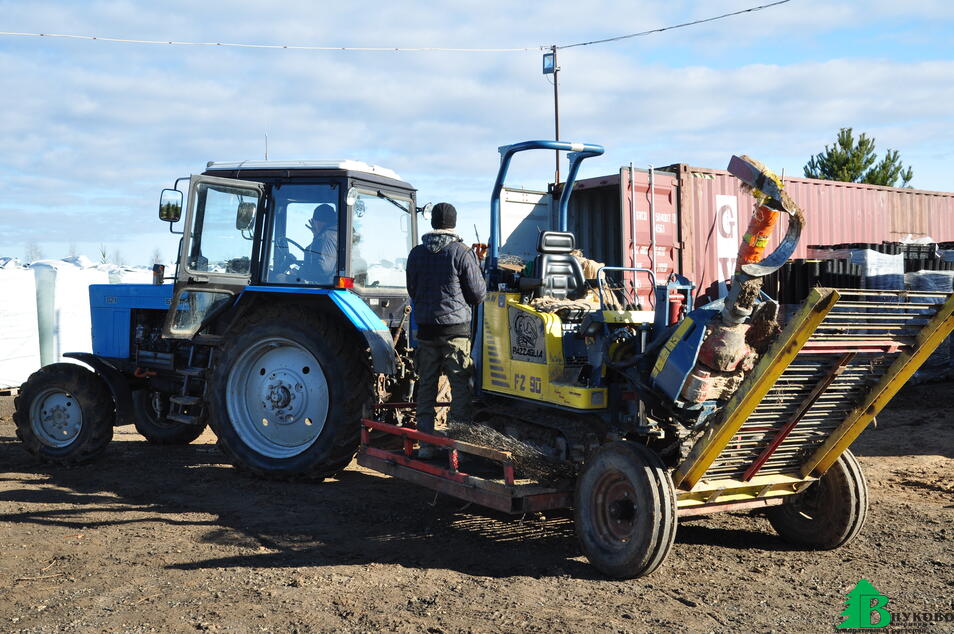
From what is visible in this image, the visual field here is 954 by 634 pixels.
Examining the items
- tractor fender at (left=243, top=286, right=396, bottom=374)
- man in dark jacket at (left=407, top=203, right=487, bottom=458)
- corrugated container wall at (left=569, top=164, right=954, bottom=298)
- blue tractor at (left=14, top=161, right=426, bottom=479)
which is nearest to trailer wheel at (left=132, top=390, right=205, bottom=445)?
blue tractor at (left=14, top=161, right=426, bottom=479)

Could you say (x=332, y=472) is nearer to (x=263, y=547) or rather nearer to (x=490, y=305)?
(x=263, y=547)

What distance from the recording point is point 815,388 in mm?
4566

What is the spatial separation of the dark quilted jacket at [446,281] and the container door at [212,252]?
209 centimetres

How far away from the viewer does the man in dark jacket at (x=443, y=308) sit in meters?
5.72

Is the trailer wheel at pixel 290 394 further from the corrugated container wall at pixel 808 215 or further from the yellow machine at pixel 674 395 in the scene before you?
the corrugated container wall at pixel 808 215

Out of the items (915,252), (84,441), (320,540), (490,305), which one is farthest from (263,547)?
(915,252)

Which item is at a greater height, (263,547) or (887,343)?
(887,343)

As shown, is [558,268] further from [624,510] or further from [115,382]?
[115,382]

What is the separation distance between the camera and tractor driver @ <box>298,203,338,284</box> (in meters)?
6.89

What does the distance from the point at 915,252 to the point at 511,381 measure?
9.40 metres

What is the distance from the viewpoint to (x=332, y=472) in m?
6.73

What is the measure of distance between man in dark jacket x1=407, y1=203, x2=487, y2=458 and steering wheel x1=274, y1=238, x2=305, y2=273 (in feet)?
5.30

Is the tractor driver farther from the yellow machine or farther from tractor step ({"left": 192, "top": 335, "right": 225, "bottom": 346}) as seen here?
the yellow machine

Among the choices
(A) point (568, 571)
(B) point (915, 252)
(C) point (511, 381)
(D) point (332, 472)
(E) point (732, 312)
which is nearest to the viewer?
(E) point (732, 312)
